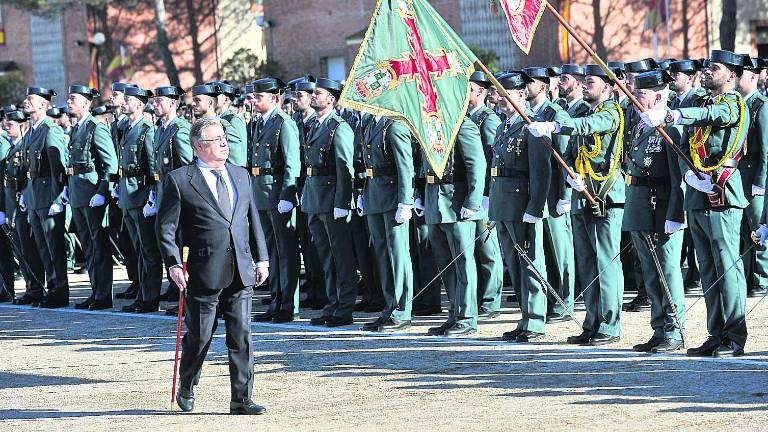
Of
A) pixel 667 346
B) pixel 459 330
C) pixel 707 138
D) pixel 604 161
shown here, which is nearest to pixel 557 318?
pixel 459 330

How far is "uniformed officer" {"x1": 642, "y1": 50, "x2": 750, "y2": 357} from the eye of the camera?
9500 mm

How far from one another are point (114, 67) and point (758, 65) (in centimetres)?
2859

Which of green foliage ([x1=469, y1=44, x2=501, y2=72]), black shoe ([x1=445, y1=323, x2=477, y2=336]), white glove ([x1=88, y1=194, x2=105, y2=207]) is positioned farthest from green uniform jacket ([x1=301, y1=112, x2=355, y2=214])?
green foliage ([x1=469, y1=44, x2=501, y2=72])

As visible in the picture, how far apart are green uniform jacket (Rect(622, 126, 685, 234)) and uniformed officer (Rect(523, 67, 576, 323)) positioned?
1.99 ft

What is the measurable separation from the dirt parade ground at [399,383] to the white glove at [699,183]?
43.8 inches

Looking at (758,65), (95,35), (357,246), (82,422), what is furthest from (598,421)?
(95,35)

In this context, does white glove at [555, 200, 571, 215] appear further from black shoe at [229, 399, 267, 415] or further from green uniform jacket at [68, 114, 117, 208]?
green uniform jacket at [68, 114, 117, 208]

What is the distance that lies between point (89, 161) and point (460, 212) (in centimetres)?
437

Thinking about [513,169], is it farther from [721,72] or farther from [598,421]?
[598,421]

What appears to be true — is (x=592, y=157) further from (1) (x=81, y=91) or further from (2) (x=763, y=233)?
(1) (x=81, y=91)

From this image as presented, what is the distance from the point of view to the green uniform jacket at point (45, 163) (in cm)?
1430

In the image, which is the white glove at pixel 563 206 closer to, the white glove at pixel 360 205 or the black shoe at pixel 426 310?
the white glove at pixel 360 205

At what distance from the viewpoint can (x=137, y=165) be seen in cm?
1359

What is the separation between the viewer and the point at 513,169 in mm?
10945
